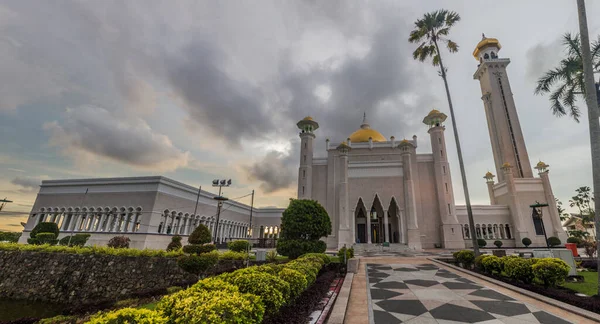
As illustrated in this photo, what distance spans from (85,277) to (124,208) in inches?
418

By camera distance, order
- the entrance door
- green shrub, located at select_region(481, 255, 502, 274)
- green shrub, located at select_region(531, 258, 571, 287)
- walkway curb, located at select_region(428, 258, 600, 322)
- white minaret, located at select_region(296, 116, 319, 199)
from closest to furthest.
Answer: walkway curb, located at select_region(428, 258, 600, 322)
green shrub, located at select_region(531, 258, 571, 287)
green shrub, located at select_region(481, 255, 502, 274)
white minaret, located at select_region(296, 116, 319, 199)
the entrance door

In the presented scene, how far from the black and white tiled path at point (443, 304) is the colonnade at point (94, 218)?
76.7ft

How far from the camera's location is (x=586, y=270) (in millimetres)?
11570

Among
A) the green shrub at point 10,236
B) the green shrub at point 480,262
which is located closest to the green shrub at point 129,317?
the green shrub at point 480,262

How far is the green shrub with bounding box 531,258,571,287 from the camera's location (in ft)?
24.5

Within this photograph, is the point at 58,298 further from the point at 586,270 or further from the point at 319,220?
the point at 586,270

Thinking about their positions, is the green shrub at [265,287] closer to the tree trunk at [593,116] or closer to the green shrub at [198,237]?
the green shrub at [198,237]

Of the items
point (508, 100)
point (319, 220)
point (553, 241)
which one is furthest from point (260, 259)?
point (508, 100)

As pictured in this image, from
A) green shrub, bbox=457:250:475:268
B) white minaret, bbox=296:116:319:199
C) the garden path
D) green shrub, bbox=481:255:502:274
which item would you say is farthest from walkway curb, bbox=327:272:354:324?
white minaret, bbox=296:116:319:199

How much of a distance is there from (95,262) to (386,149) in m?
30.3

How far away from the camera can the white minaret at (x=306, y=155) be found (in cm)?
2991

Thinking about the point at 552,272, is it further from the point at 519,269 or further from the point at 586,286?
the point at 586,286

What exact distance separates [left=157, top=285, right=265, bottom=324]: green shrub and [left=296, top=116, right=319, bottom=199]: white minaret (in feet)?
84.0

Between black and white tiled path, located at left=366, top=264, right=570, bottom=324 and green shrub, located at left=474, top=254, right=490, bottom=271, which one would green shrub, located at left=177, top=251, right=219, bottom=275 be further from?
green shrub, located at left=474, top=254, right=490, bottom=271
